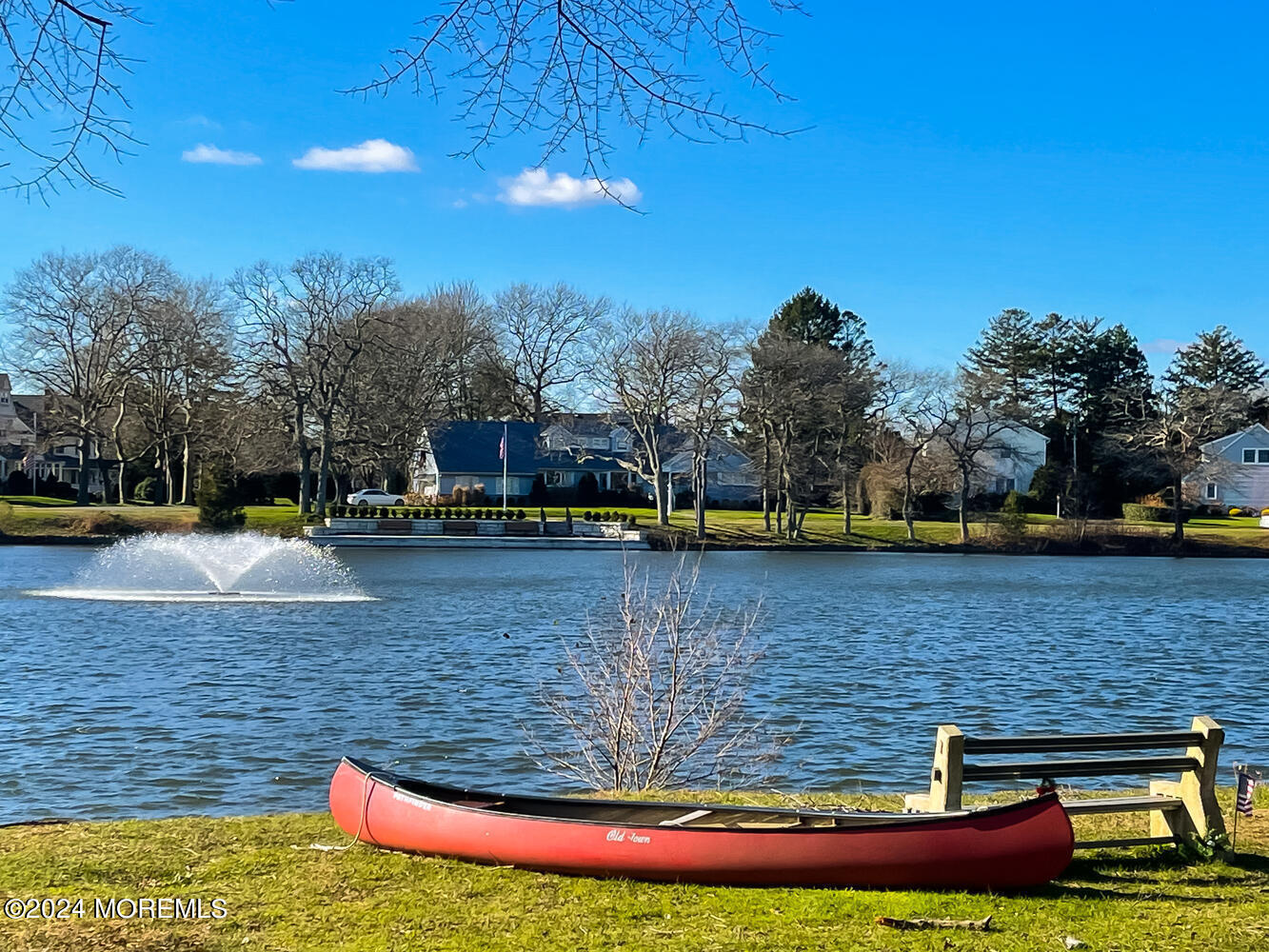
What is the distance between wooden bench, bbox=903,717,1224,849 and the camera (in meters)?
8.27

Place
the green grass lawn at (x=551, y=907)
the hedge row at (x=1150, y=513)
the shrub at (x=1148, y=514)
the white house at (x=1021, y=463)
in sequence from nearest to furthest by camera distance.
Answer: the green grass lawn at (x=551, y=907) < the hedge row at (x=1150, y=513) < the shrub at (x=1148, y=514) < the white house at (x=1021, y=463)

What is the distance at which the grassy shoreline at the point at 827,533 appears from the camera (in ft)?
216

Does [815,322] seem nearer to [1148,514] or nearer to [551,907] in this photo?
[1148,514]

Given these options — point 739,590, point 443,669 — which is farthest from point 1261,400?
point 443,669

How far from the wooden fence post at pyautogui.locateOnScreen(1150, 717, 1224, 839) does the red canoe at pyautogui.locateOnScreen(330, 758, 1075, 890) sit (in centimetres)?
132

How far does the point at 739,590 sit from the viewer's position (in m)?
44.8

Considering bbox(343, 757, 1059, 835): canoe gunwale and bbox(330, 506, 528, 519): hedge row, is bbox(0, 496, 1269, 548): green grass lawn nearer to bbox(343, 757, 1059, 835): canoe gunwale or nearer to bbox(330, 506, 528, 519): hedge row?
bbox(330, 506, 528, 519): hedge row

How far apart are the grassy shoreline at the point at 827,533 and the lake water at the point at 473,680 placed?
19643 millimetres

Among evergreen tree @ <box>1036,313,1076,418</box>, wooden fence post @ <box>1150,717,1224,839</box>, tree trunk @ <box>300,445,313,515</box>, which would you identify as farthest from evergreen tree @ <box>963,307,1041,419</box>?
wooden fence post @ <box>1150,717,1224,839</box>

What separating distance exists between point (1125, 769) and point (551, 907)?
3978 millimetres

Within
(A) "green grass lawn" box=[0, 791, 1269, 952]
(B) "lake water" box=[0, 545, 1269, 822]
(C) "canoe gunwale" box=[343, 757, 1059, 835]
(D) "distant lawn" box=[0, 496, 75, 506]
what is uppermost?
(D) "distant lawn" box=[0, 496, 75, 506]

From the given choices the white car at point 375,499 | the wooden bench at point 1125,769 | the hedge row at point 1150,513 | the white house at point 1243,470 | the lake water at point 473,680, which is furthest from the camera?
the white house at point 1243,470

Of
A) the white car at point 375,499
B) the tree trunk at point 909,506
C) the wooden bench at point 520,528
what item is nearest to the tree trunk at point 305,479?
the white car at point 375,499

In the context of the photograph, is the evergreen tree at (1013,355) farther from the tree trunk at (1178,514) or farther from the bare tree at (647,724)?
the bare tree at (647,724)
